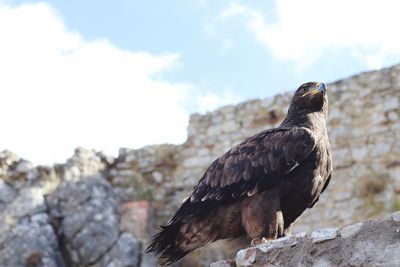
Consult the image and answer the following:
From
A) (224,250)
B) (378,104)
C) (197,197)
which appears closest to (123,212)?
(224,250)

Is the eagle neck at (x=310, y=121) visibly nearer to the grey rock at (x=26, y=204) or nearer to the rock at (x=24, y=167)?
the grey rock at (x=26, y=204)

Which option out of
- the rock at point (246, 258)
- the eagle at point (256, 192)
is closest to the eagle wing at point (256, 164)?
the eagle at point (256, 192)

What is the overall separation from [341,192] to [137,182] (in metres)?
3.12

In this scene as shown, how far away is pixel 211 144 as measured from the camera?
38.1 feet

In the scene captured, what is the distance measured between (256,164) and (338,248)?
1.16 meters

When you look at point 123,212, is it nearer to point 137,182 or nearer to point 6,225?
point 137,182

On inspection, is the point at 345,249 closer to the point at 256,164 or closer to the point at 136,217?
the point at 256,164

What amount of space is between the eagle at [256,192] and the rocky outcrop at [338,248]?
420 millimetres

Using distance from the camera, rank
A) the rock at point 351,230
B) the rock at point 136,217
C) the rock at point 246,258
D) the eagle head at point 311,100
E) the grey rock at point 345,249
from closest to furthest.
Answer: the grey rock at point 345,249
the rock at point 351,230
the rock at point 246,258
the eagle head at point 311,100
the rock at point 136,217

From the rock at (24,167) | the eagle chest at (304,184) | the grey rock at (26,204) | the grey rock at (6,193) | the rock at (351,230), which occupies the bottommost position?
the rock at (351,230)

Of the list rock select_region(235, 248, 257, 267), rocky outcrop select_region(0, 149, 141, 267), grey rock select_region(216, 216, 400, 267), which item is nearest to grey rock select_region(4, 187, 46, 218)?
rocky outcrop select_region(0, 149, 141, 267)

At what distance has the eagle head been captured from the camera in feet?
17.3

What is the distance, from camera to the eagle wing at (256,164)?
4867 millimetres

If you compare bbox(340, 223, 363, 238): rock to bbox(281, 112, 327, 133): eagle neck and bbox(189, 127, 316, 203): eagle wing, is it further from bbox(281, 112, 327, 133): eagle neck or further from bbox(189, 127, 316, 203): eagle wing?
bbox(281, 112, 327, 133): eagle neck
